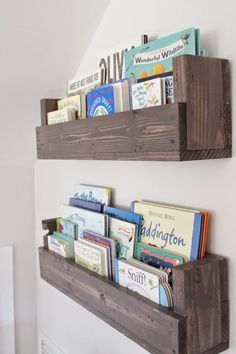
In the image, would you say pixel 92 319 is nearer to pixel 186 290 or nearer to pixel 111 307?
pixel 111 307

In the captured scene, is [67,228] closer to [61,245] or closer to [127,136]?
[61,245]

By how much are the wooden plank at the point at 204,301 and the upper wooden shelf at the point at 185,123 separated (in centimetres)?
22

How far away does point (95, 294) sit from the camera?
943 millimetres

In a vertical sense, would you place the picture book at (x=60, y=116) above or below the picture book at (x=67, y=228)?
above

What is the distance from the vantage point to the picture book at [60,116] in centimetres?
102

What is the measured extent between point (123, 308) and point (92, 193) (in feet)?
1.31

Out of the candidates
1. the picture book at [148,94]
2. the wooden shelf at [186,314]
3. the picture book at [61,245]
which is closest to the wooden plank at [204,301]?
the wooden shelf at [186,314]

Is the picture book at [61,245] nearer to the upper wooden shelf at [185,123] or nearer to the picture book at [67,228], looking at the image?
the picture book at [67,228]

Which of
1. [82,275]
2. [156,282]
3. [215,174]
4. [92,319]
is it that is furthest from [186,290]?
[92,319]

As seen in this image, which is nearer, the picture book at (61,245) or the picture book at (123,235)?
the picture book at (123,235)

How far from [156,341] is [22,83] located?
2.84 feet

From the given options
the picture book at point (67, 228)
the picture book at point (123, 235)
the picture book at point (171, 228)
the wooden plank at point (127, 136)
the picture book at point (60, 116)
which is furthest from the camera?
the picture book at point (67, 228)

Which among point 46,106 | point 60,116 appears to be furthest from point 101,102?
point 46,106

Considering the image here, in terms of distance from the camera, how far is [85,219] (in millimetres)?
1094
